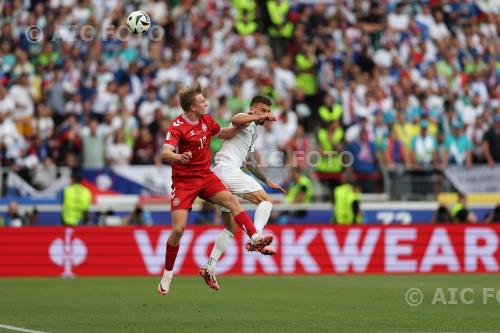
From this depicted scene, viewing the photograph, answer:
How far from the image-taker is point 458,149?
89.1 feet

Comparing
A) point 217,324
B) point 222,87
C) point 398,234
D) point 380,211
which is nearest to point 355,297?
point 217,324

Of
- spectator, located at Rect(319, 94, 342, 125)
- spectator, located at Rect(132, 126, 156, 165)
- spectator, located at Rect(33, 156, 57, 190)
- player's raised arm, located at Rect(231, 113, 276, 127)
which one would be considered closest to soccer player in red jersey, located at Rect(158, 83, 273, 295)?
player's raised arm, located at Rect(231, 113, 276, 127)

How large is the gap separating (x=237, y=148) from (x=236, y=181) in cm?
46

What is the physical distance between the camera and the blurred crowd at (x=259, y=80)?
25500 millimetres

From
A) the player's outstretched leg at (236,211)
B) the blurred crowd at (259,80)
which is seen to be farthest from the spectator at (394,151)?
the player's outstretched leg at (236,211)

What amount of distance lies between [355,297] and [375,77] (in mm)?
12956

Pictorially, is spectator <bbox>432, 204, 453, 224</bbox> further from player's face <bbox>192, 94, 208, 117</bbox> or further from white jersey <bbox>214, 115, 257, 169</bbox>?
player's face <bbox>192, 94, 208, 117</bbox>

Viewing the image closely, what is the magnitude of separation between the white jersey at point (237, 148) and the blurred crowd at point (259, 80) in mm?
9638

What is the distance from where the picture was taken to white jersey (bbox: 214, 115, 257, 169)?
50.5ft

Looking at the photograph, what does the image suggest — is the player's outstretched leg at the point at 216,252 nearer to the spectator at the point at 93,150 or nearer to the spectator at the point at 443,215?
the spectator at the point at 93,150

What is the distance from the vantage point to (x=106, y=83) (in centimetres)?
2653

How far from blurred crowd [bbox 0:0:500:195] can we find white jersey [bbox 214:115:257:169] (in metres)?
9.64

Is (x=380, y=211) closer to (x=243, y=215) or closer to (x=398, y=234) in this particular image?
(x=398, y=234)

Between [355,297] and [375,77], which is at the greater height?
[375,77]
